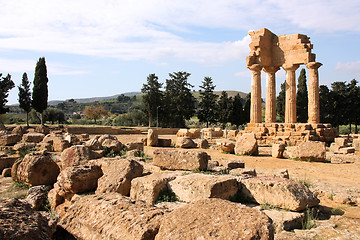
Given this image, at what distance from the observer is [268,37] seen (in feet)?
73.5

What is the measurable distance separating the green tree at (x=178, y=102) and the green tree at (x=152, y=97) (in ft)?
4.46

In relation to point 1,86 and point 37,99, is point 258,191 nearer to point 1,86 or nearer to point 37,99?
point 37,99

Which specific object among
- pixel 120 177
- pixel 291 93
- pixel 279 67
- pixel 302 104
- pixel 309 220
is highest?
pixel 279 67

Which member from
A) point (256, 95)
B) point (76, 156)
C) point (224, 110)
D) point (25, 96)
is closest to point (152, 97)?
point (224, 110)

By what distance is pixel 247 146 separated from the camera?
1402 cm

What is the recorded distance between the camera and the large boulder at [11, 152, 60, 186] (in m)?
7.79

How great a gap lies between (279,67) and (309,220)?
66.0 feet

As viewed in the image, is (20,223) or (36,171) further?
(36,171)

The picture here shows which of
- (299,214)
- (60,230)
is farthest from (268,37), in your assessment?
(60,230)

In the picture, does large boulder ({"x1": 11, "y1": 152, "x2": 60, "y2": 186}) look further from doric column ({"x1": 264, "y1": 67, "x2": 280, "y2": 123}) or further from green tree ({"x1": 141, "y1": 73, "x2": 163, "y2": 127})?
green tree ({"x1": 141, "y1": 73, "x2": 163, "y2": 127})

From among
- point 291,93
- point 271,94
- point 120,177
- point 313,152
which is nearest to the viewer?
point 120,177

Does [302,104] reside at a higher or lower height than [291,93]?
lower

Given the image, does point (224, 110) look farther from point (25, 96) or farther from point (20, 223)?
Result: point (20, 223)

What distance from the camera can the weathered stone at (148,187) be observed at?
520 cm
